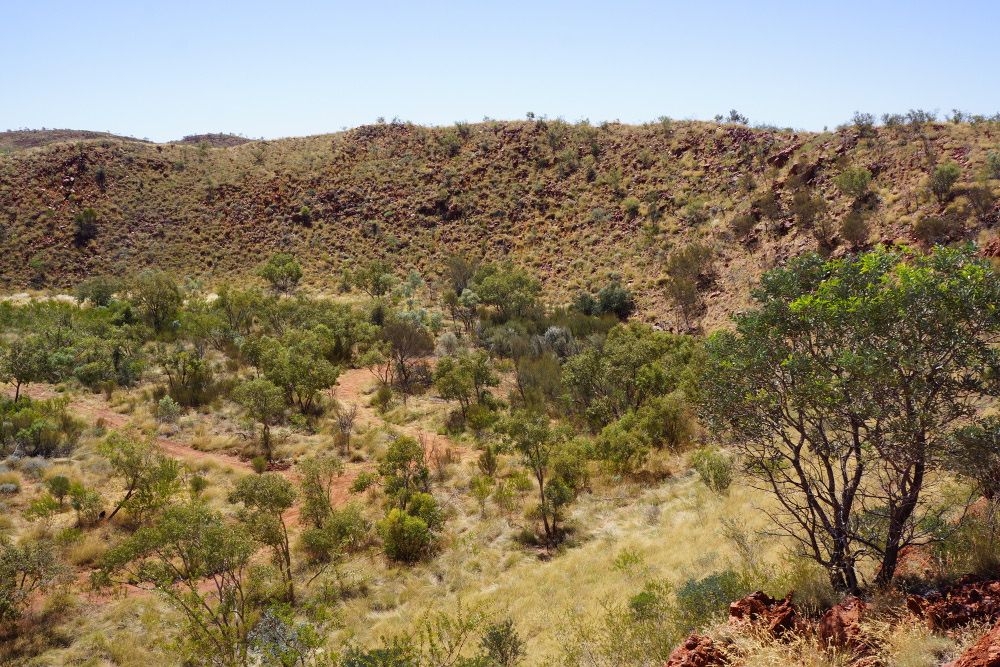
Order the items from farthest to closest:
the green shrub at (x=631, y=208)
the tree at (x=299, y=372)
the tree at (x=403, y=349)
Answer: the green shrub at (x=631, y=208) < the tree at (x=403, y=349) < the tree at (x=299, y=372)

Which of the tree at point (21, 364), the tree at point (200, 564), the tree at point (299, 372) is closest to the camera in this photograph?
the tree at point (200, 564)

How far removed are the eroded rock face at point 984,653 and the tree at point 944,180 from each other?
2945cm

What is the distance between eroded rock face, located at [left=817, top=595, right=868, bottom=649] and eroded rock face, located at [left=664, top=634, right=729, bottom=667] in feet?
4.28

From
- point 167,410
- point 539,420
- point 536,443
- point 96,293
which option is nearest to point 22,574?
point 167,410

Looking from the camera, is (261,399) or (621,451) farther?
(261,399)

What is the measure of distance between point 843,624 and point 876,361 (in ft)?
11.2

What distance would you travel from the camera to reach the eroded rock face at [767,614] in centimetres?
661

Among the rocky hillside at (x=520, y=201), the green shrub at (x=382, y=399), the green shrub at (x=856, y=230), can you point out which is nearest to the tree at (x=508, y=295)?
the rocky hillside at (x=520, y=201)

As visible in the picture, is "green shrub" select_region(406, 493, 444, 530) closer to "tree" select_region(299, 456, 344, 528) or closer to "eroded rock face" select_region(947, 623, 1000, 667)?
"tree" select_region(299, 456, 344, 528)

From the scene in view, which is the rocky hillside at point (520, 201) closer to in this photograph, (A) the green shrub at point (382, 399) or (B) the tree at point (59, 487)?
(A) the green shrub at point (382, 399)

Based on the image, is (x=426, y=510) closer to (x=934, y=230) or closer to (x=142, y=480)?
(x=142, y=480)

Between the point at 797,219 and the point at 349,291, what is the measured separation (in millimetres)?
34671

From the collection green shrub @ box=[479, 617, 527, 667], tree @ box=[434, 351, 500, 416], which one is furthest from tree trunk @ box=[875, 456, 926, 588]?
tree @ box=[434, 351, 500, 416]

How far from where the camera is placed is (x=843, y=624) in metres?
6.38
